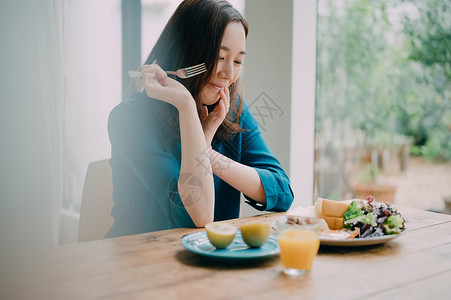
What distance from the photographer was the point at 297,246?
2.73 feet

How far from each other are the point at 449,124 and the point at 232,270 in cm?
232

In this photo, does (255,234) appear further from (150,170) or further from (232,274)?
(150,170)

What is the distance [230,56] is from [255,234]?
646 millimetres

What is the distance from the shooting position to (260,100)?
223 cm

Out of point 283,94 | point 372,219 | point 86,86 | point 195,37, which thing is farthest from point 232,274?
point 86,86

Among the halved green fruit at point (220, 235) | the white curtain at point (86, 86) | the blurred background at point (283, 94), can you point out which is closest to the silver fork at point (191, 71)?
the blurred background at point (283, 94)

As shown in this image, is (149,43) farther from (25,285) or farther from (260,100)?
(25,285)

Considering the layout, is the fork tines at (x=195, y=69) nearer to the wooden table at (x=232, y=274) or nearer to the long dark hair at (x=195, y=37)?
the long dark hair at (x=195, y=37)

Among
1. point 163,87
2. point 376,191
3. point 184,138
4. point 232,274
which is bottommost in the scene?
point 376,191

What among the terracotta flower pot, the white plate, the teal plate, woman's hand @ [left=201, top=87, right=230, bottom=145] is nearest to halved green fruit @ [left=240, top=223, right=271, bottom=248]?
the teal plate

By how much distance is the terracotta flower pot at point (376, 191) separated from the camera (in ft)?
10.9

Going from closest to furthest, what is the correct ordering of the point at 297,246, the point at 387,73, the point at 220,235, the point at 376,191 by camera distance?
the point at 297,246 → the point at 220,235 → the point at 387,73 → the point at 376,191

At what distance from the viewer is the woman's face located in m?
1.36

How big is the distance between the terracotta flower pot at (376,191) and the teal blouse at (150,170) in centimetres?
213
